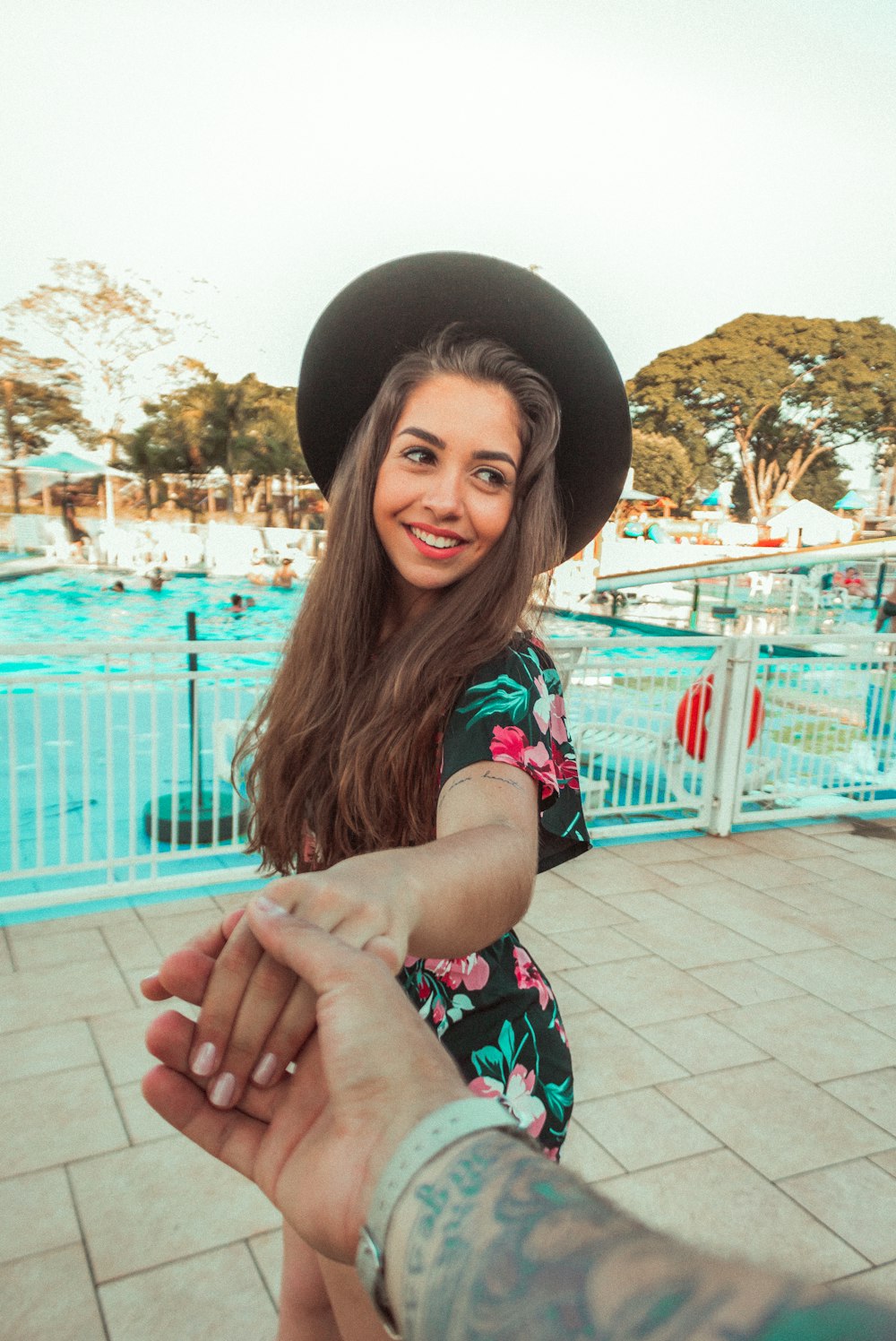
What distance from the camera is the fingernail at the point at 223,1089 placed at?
70cm

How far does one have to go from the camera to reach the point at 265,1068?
2.24 feet

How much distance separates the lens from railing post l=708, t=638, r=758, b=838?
548cm

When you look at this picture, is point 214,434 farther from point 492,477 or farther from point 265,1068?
point 265,1068

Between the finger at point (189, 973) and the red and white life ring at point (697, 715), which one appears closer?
the finger at point (189, 973)

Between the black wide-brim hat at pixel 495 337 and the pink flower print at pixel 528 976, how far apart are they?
2.05 feet

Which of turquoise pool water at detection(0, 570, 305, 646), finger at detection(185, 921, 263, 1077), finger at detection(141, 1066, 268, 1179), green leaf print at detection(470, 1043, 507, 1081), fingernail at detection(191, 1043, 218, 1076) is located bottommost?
turquoise pool water at detection(0, 570, 305, 646)

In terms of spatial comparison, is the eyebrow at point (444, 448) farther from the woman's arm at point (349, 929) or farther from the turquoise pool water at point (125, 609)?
the turquoise pool water at point (125, 609)

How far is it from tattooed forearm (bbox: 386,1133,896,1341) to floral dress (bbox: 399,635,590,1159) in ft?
2.10

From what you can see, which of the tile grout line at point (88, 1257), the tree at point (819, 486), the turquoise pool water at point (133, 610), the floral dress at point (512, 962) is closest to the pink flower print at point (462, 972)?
the floral dress at point (512, 962)

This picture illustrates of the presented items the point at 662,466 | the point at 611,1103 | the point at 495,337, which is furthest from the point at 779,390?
the point at 495,337

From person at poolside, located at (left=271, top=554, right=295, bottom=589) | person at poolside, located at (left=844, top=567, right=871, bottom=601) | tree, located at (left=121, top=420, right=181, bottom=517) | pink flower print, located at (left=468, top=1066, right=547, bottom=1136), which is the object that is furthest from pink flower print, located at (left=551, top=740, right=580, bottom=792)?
tree, located at (left=121, top=420, right=181, bottom=517)

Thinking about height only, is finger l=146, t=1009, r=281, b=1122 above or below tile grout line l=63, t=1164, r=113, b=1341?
above

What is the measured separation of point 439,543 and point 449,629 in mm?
128

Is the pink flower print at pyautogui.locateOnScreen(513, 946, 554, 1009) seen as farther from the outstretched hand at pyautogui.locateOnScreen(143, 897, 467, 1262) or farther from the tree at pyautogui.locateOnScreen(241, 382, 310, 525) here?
the tree at pyautogui.locateOnScreen(241, 382, 310, 525)
